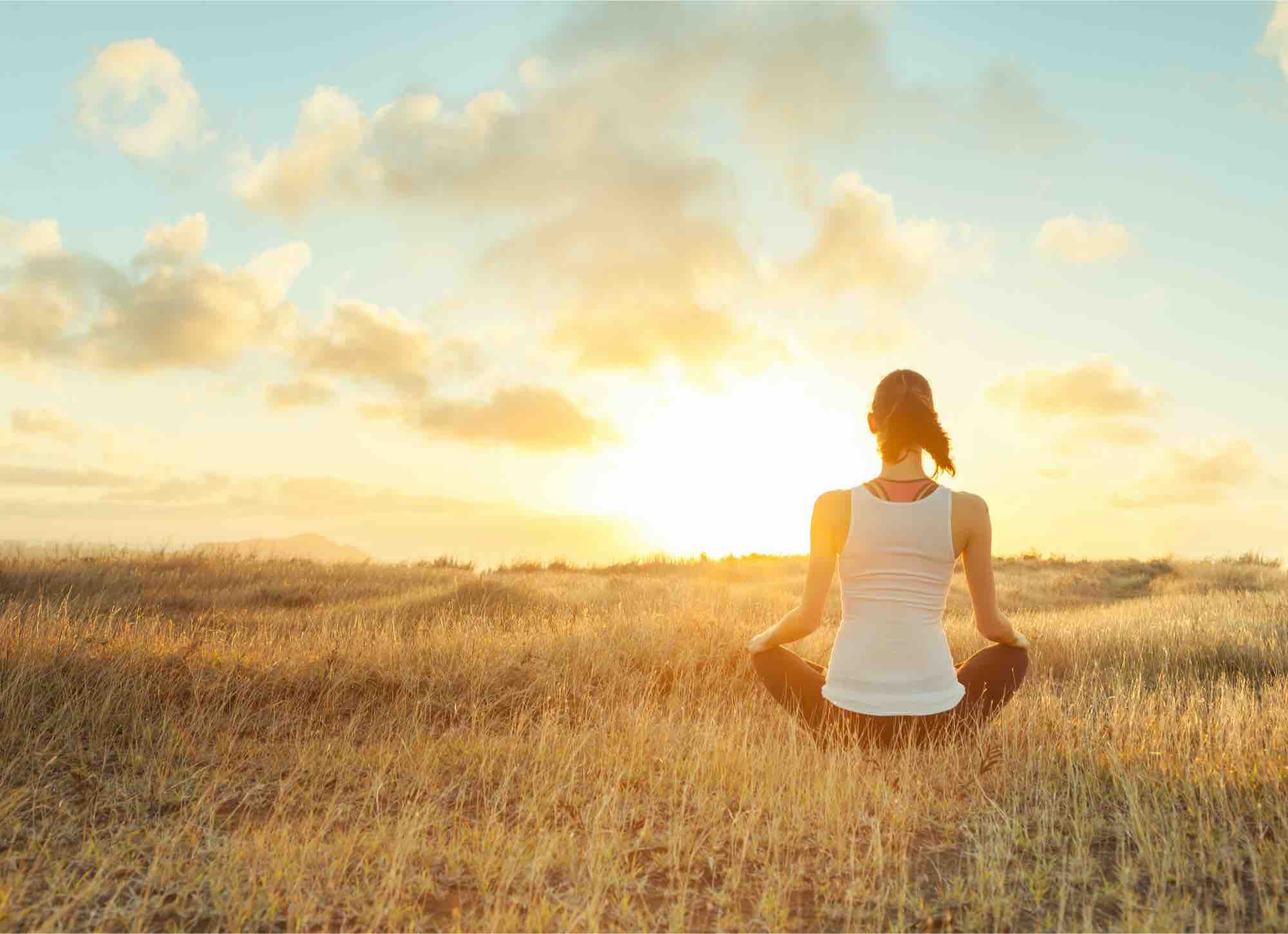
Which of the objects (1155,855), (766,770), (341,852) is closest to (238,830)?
(341,852)

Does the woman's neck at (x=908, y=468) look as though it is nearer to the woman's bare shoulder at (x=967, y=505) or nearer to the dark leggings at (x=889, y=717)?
the woman's bare shoulder at (x=967, y=505)

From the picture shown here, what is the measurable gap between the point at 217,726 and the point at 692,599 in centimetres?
920

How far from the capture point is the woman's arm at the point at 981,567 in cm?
494

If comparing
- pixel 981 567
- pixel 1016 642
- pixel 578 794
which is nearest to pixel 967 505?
pixel 981 567

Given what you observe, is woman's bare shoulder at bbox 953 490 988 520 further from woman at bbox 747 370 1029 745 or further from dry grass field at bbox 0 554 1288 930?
dry grass field at bbox 0 554 1288 930

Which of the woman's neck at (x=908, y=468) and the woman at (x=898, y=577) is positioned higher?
the woman's neck at (x=908, y=468)

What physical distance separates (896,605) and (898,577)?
0.17 meters

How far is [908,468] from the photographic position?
4.97 m

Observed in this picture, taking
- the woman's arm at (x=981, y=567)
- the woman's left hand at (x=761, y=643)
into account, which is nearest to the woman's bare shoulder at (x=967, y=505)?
the woman's arm at (x=981, y=567)

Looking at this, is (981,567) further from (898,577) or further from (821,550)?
(821,550)

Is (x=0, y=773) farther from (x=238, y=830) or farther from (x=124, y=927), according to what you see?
(x=124, y=927)

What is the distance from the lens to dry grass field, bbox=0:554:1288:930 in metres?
3.75

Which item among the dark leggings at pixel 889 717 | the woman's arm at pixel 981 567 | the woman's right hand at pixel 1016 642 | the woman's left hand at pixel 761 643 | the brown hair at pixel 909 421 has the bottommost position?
the dark leggings at pixel 889 717

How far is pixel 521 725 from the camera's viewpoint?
Answer: 6477 mm
